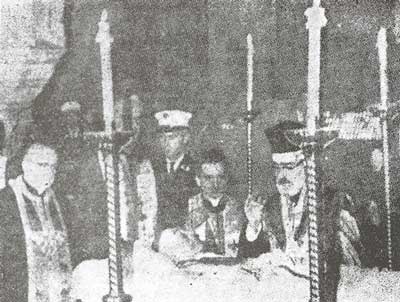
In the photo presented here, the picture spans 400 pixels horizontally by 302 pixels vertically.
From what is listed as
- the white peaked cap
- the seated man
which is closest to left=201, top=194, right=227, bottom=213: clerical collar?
the seated man

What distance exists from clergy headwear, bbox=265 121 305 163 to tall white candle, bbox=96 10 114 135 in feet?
2.44

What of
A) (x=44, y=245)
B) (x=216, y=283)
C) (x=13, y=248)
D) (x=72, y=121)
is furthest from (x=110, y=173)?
(x=216, y=283)

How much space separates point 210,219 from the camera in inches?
131

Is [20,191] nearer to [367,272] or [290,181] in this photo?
[290,181]

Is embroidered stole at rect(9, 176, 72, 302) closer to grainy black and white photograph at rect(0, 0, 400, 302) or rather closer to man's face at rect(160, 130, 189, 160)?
grainy black and white photograph at rect(0, 0, 400, 302)

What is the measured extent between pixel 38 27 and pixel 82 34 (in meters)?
0.22

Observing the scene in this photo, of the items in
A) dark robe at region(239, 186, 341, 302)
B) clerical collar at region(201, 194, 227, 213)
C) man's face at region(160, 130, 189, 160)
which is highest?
man's face at region(160, 130, 189, 160)

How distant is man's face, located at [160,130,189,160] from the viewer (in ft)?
10.9

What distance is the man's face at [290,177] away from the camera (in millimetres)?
3234

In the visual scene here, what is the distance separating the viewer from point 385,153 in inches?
127

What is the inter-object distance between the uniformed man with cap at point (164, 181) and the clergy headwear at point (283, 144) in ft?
1.29

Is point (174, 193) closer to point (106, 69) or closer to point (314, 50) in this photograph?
point (106, 69)

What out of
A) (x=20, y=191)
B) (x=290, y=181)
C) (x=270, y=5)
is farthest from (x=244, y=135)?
(x=20, y=191)

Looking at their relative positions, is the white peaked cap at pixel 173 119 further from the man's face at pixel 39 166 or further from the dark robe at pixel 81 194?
the man's face at pixel 39 166
